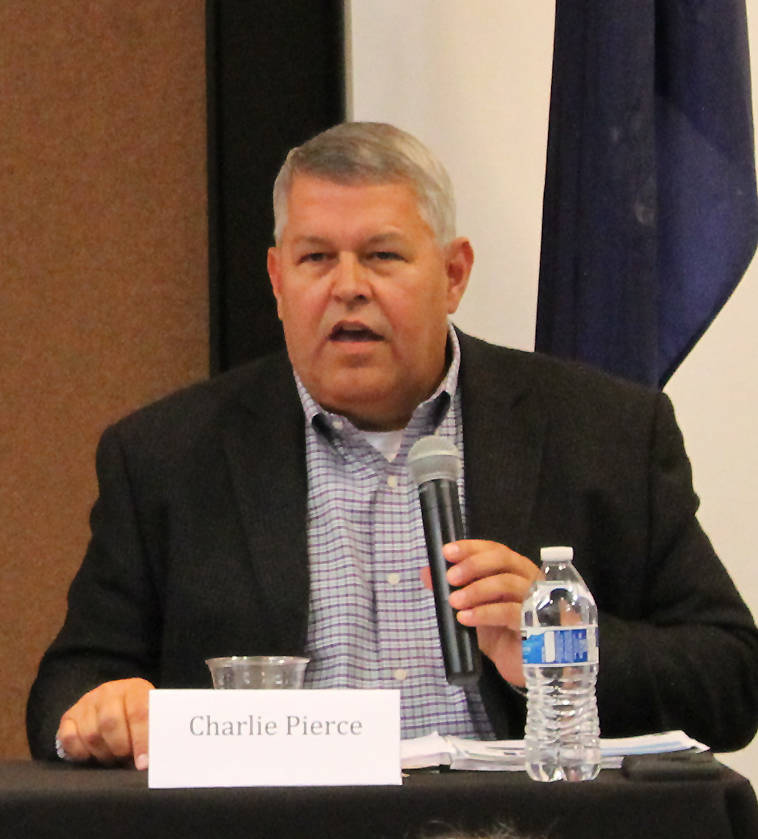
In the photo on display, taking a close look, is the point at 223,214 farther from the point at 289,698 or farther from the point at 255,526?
the point at 289,698

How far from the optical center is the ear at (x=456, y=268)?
232 centimetres

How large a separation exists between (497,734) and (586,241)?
102 centimetres

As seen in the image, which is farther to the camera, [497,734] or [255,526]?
[255,526]

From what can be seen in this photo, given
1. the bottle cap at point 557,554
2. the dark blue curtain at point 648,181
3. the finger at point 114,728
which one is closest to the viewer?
the bottle cap at point 557,554

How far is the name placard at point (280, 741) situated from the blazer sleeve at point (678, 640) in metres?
0.68

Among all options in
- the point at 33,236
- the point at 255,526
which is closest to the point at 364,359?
the point at 255,526

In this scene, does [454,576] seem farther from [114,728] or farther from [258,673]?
[114,728]

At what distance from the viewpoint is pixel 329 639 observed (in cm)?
206

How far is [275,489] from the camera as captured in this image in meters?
2.17

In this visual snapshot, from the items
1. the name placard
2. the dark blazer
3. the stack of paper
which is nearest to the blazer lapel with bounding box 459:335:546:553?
the dark blazer

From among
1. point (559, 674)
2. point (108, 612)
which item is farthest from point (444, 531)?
point (108, 612)

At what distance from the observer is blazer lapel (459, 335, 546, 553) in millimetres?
2100

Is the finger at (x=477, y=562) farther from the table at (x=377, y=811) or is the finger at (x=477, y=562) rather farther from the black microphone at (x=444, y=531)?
the table at (x=377, y=811)

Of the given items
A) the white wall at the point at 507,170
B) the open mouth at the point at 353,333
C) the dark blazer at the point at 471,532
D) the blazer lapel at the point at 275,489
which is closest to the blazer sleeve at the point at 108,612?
the dark blazer at the point at 471,532
